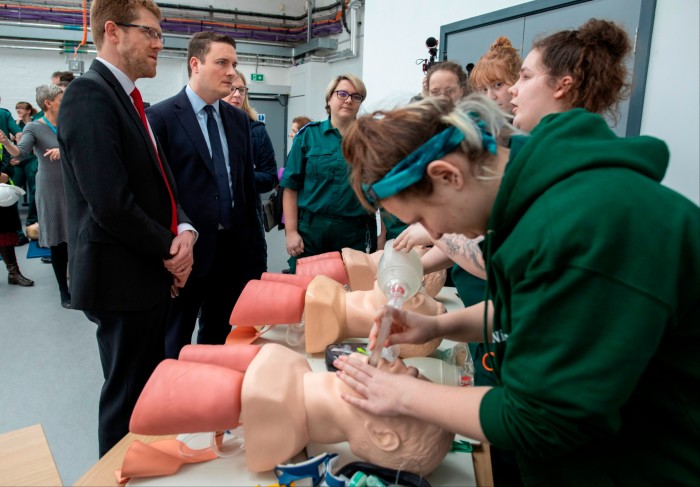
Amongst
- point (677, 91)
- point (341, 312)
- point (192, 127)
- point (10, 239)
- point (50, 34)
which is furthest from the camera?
point (50, 34)

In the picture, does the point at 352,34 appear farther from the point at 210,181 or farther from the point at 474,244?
the point at 474,244

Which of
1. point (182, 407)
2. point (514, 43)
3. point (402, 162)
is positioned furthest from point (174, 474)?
point (514, 43)

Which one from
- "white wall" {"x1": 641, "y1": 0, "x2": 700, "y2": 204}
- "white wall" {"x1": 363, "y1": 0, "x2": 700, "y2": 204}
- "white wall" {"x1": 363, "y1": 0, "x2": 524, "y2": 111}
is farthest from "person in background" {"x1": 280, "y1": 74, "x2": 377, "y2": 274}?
"white wall" {"x1": 641, "y1": 0, "x2": 700, "y2": 204}

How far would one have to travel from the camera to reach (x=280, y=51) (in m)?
8.66

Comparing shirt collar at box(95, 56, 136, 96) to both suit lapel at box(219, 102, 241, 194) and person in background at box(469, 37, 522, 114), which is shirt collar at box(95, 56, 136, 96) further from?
person in background at box(469, 37, 522, 114)

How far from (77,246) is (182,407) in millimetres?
823

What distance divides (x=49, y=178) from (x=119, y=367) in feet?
8.71

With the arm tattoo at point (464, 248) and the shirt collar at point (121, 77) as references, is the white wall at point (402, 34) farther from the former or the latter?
the arm tattoo at point (464, 248)

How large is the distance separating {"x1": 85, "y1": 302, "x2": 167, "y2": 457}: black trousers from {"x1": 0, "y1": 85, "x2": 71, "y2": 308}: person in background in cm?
229

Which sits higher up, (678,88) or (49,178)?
(678,88)

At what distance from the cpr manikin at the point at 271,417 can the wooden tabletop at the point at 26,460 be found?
1.45ft

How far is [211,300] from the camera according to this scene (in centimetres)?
237

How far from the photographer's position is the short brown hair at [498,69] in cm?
215

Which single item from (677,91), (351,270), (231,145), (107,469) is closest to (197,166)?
(231,145)
